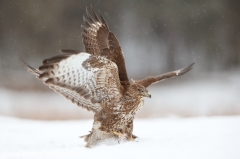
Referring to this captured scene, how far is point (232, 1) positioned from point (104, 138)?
28.8 feet

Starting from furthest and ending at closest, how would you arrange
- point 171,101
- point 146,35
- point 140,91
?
point 146,35, point 171,101, point 140,91

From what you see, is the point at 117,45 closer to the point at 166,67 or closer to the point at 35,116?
the point at 35,116

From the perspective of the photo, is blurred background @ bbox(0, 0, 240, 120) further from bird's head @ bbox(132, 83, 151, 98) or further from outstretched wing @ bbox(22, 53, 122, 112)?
outstretched wing @ bbox(22, 53, 122, 112)

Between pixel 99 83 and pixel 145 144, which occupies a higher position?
pixel 99 83

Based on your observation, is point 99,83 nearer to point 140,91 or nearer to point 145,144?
point 140,91

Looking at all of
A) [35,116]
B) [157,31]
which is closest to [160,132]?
[35,116]

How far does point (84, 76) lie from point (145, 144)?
93cm

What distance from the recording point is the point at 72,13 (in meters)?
11.5

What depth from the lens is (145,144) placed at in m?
3.66

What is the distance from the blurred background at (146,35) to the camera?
11227 mm

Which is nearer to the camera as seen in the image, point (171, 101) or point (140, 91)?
point (140, 91)

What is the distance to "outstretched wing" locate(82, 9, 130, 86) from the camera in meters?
4.42

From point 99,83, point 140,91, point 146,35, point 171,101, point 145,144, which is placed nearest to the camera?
point 145,144

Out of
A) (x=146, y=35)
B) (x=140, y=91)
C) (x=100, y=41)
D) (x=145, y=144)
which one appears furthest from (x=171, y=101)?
(x=145, y=144)
